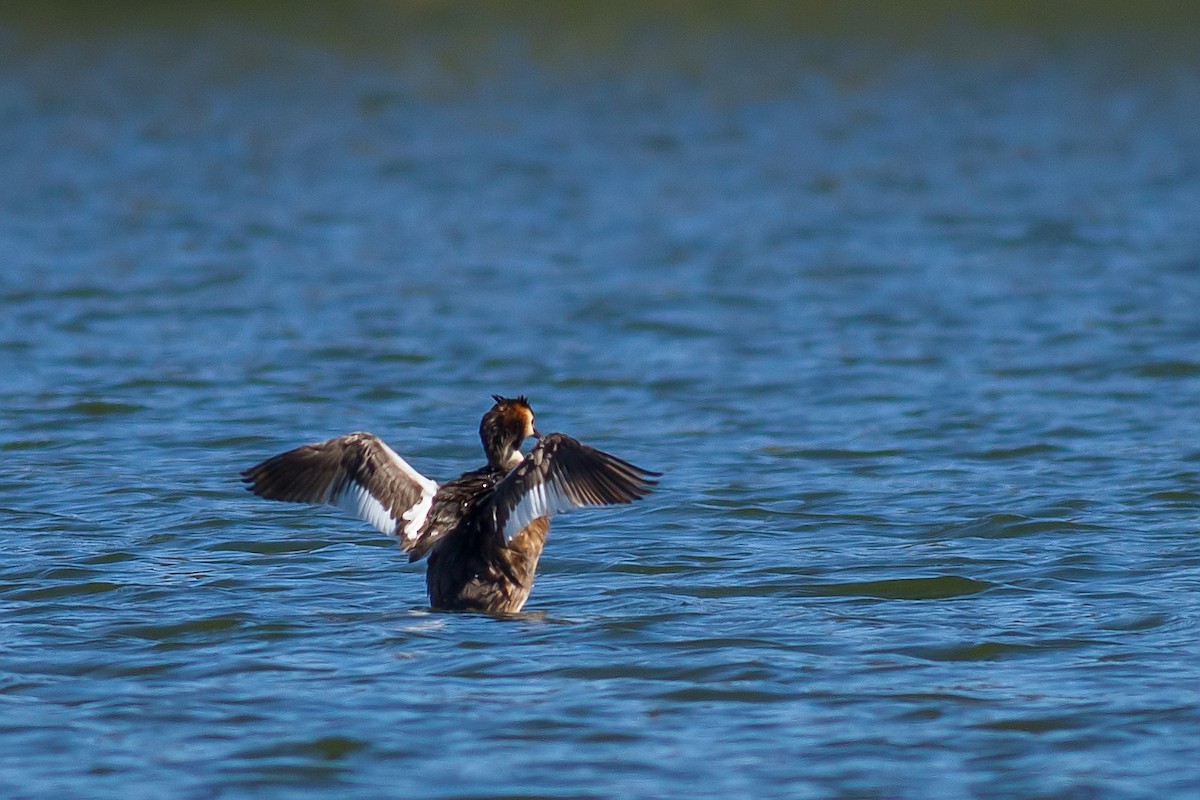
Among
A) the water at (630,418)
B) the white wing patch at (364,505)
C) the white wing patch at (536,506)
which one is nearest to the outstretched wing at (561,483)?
the white wing patch at (536,506)

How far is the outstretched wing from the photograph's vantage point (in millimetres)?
7410

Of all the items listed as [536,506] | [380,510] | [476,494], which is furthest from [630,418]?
[536,506]

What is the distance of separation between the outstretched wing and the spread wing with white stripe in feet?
1.81

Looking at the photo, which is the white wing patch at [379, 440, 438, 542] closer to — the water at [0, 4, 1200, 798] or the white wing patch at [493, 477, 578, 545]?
the water at [0, 4, 1200, 798]

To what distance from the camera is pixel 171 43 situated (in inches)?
1198

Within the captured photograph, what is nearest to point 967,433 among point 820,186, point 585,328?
point 585,328

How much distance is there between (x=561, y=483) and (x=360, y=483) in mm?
1025

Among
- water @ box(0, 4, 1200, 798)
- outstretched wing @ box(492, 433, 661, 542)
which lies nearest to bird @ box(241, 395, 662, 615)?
outstretched wing @ box(492, 433, 661, 542)

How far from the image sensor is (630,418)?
11641 millimetres

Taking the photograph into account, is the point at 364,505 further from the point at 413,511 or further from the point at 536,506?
the point at 536,506

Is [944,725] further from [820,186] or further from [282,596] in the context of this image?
[820,186]

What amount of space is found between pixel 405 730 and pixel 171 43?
25.9 m

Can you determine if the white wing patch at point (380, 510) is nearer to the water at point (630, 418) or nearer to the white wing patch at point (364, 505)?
the white wing patch at point (364, 505)

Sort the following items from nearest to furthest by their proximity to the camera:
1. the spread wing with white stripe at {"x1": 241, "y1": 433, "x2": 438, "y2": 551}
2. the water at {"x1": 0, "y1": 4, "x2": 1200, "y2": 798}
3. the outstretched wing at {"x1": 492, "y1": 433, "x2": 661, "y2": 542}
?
→ 1. the water at {"x1": 0, "y1": 4, "x2": 1200, "y2": 798}
2. the outstretched wing at {"x1": 492, "y1": 433, "x2": 661, "y2": 542}
3. the spread wing with white stripe at {"x1": 241, "y1": 433, "x2": 438, "y2": 551}
